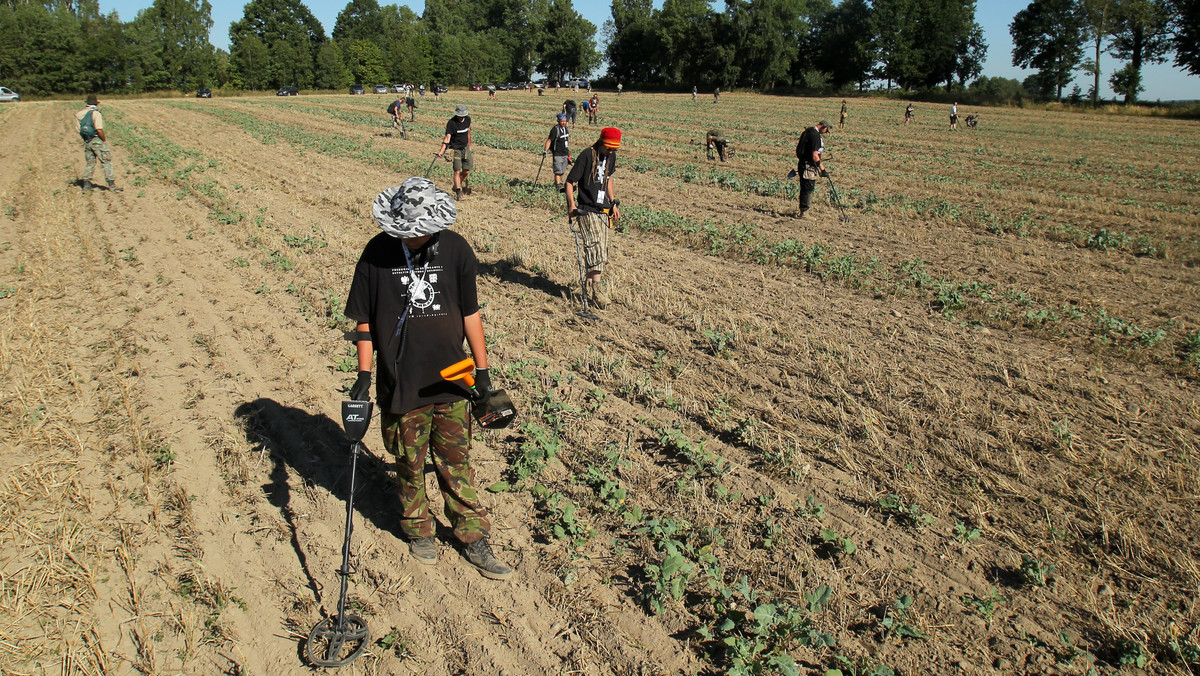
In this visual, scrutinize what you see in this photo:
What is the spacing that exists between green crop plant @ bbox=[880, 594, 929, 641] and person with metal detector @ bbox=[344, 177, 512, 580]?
233cm

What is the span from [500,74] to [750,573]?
110 metres

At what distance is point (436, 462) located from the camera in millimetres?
4000

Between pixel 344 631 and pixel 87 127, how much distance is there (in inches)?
595

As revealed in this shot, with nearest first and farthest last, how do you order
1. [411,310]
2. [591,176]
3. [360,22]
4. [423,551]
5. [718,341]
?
[411,310], [423,551], [718,341], [591,176], [360,22]

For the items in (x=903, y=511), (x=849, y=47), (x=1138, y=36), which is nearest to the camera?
(x=903, y=511)

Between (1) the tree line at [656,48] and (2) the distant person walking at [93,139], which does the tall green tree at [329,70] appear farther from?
(2) the distant person walking at [93,139]

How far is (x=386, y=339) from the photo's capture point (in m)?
3.74

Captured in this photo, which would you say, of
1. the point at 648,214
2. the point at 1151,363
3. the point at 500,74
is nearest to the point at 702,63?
the point at 500,74

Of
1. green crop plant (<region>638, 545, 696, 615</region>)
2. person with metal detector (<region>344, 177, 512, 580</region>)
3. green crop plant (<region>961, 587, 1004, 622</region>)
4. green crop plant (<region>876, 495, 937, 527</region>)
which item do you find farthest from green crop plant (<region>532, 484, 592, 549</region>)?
green crop plant (<region>961, 587, 1004, 622</region>)

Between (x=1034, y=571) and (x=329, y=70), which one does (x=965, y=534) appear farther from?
(x=329, y=70)

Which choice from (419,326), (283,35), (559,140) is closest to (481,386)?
(419,326)

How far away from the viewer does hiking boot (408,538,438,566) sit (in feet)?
13.5

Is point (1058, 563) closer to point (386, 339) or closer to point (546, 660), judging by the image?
point (546, 660)

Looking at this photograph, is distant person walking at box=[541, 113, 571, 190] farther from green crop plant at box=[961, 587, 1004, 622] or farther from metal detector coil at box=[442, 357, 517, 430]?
green crop plant at box=[961, 587, 1004, 622]
